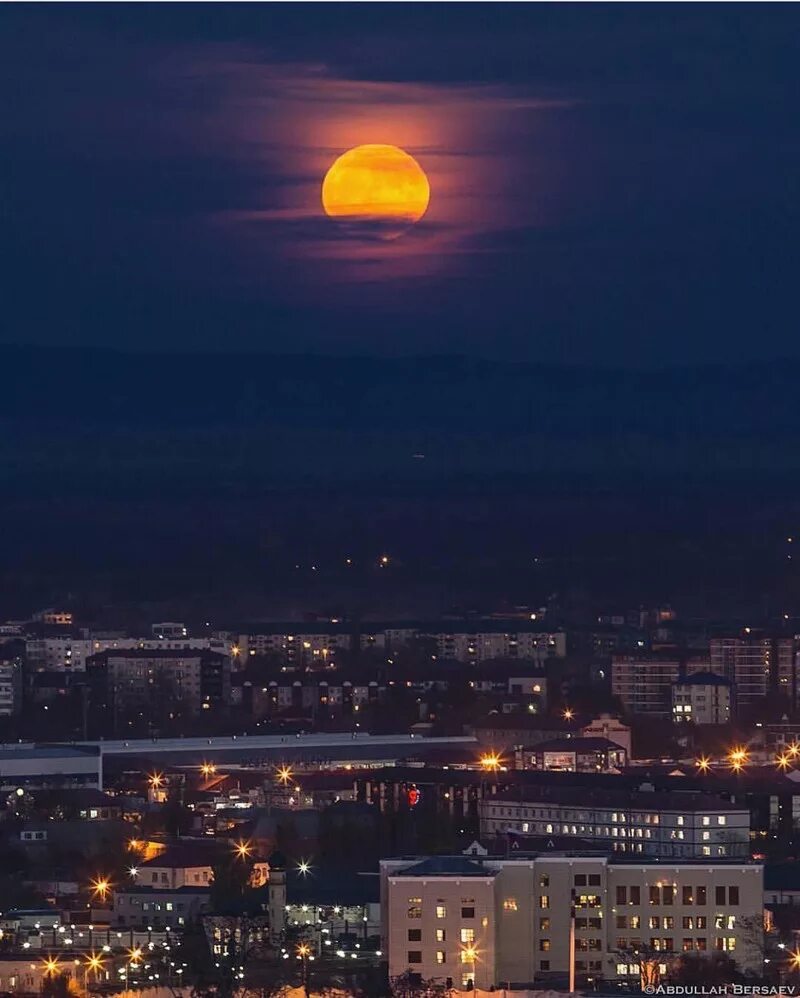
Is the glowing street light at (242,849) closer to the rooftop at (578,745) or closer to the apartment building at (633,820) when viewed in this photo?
the apartment building at (633,820)

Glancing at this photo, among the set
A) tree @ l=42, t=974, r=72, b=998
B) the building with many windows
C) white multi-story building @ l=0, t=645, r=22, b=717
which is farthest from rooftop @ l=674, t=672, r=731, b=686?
tree @ l=42, t=974, r=72, b=998

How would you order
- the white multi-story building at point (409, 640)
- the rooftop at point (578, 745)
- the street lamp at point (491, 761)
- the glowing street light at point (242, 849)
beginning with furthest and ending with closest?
1. the white multi-story building at point (409, 640)
2. the rooftop at point (578, 745)
3. the street lamp at point (491, 761)
4. the glowing street light at point (242, 849)

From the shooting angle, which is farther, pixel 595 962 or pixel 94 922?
pixel 94 922

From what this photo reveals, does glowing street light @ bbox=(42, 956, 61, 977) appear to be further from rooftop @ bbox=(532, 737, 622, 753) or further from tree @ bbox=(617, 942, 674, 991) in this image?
rooftop @ bbox=(532, 737, 622, 753)

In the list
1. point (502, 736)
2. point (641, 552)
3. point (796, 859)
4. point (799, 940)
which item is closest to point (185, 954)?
point (799, 940)

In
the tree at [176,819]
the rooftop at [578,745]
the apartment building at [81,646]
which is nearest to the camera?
the tree at [176,819]

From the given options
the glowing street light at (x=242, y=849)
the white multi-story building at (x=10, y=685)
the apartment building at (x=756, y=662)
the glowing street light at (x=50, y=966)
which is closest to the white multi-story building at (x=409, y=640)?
the apartment building at (x=756, y=662)

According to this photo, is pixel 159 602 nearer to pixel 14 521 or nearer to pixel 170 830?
pixel 14 521
